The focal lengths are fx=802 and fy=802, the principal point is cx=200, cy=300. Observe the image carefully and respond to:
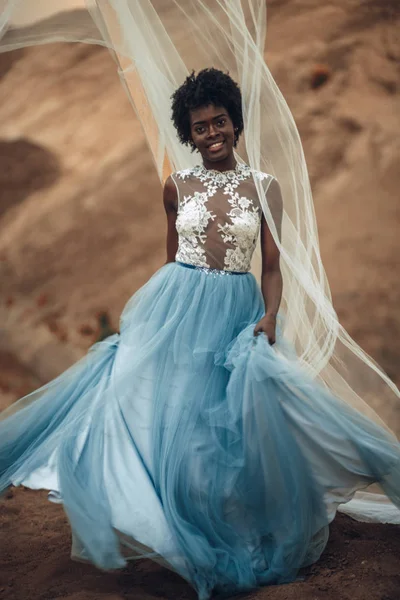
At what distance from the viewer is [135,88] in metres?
3.21

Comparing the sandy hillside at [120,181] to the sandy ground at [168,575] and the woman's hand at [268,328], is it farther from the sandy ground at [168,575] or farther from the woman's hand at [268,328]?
the woman's hand at [268,328]

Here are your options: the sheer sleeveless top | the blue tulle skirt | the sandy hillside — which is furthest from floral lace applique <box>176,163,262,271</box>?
the sandy hillside

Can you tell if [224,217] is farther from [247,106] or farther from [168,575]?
[168,575]

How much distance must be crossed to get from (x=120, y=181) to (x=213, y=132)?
10.6 ft

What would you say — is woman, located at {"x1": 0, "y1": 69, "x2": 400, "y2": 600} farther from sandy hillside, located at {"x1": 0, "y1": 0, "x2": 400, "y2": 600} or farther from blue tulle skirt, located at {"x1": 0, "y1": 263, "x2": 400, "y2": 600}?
sandy hillside, located at {"x1": 0, "y1": 0, "x2": 400, "y2": 600}

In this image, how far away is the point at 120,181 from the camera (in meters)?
5.79

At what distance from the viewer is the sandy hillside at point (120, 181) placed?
5.56 metres

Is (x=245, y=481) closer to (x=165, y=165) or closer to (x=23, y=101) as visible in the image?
(x=165, y=165)

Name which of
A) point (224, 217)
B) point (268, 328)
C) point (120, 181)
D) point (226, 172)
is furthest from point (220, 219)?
point (120, 181)

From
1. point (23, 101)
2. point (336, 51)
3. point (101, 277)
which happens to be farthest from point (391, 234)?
point (23, 101)

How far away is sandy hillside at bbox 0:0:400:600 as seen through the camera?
5562mm

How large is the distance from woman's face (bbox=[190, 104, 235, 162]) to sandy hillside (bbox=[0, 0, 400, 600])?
299cm

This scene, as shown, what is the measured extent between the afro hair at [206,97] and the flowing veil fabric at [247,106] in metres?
0.04

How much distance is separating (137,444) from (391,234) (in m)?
3.65
